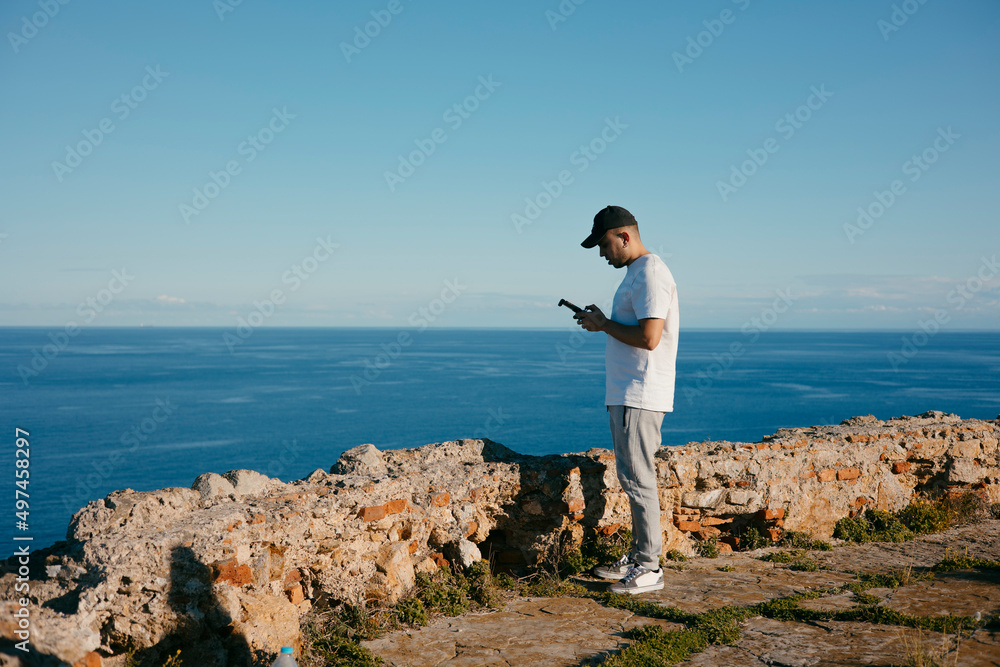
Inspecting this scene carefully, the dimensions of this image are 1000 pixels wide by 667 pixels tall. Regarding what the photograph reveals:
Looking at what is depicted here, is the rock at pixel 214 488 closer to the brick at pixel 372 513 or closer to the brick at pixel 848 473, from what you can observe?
the brick at pixel 372 513

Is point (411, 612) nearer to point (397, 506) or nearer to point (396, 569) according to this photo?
point (396, 569)

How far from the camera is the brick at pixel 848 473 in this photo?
6087 mm

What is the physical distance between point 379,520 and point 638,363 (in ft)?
6.94

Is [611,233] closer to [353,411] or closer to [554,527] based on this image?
[554,527]

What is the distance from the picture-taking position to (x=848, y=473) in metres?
6.13

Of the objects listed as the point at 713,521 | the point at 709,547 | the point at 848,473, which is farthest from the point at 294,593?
the point at 848,473

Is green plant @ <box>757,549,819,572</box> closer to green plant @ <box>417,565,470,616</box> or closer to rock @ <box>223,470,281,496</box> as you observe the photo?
green plant @ <box>417,565,470,616</box>

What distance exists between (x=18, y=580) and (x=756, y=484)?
17.8 feet

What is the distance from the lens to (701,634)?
3.70 metres

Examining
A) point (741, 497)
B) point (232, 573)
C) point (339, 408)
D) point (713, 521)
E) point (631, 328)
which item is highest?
point (631, 328)

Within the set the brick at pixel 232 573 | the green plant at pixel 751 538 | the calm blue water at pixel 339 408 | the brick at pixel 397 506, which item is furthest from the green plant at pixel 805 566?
the calm blue water at pixel 339 408

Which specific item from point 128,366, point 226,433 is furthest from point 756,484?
point 128,366

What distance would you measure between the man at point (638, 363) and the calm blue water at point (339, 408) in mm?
26619

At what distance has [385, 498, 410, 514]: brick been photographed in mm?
4418
